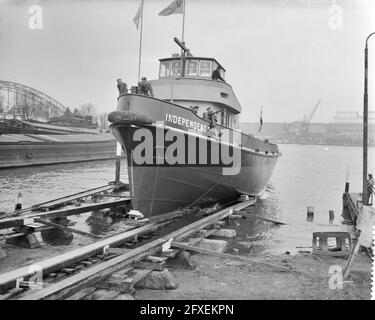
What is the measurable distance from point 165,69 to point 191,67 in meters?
1.09

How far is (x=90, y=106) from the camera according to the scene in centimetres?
8838

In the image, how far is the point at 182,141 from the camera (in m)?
10.9

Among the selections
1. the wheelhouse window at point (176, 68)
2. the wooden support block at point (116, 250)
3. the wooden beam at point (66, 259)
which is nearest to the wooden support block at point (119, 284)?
the wooden beam at point (66, 259)

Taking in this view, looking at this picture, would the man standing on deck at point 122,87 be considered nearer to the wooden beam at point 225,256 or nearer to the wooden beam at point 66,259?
the wooden beam at point 66,259

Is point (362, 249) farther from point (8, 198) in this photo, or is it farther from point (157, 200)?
point (8, 198)

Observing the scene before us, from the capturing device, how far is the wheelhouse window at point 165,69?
50.9 ft

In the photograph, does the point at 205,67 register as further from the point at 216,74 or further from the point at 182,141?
the point at 182,141

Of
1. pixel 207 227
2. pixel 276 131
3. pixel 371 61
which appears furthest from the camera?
pixel 276 131

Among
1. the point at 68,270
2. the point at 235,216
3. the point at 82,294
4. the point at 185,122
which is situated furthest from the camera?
the point at 235,216

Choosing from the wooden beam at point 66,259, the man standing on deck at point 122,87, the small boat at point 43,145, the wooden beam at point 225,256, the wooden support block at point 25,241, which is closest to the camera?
the wooden beam at point 66,259

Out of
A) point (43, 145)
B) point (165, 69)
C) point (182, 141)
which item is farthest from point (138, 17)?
point (43, 145)

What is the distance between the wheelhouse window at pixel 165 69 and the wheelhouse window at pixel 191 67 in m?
0.79
